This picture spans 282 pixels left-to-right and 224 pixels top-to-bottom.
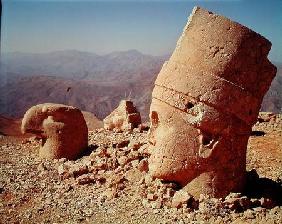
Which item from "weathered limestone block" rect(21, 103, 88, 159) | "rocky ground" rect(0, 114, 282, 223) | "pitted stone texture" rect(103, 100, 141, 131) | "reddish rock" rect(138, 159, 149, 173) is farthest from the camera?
"pitted stone texture" rect(103, 100, 141, 131)

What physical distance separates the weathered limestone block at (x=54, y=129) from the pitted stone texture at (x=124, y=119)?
3216 mm

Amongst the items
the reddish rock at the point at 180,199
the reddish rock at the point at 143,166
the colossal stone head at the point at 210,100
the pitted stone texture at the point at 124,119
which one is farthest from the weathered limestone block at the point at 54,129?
the reddish rock at the point at 180,199

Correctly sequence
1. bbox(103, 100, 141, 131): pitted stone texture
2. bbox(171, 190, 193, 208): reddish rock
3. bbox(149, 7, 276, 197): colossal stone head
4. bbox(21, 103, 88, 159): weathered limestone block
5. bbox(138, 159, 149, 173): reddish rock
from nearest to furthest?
bbox(171, 190, 193, 208): reddish rock → bbox(149, 7, 276, 197): colossal stone head → bbox(138, 159, 149, 173): reddish rock → bbox(21, 103, 88, 159): weathered limestone block → bbox(103, 100, 141, 131): pitted stone texture

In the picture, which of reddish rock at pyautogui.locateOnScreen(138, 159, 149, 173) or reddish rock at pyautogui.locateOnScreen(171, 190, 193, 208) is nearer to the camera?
reddish rock at pyautogui.locateOnScreen(171, 190, 193, 208)

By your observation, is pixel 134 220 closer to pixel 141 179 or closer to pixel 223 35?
pixel 141 179

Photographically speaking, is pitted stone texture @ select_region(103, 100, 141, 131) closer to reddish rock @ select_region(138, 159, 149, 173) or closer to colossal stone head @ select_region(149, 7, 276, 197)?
reddish rock @ select_region(138, 159, 149, 173)

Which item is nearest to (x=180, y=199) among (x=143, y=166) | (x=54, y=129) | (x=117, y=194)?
(x=117, y=194)

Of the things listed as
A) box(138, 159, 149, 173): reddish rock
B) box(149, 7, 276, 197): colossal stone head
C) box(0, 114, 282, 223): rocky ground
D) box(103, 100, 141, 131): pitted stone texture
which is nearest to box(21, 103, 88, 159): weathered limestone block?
box(0, 114, 282, 223): rocky ground

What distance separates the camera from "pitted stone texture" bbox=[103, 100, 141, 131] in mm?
15078

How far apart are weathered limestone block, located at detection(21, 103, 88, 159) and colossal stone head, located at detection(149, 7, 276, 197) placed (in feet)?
15.3

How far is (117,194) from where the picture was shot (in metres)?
8.25

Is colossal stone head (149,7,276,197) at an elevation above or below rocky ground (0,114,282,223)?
above

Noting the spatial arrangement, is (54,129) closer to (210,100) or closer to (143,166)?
(143,166)

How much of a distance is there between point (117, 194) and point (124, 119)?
724cm
